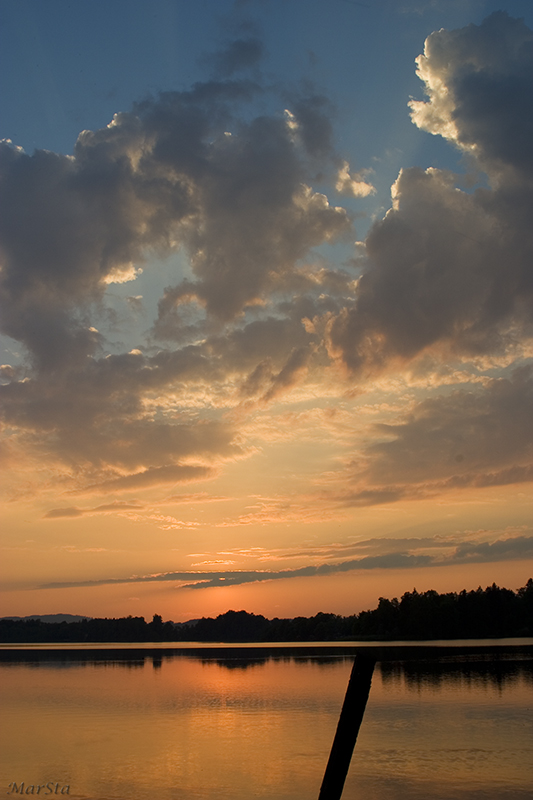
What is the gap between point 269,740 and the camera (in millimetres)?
33031

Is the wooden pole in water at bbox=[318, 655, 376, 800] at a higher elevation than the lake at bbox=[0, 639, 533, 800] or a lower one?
higher

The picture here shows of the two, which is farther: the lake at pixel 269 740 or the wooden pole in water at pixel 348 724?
the lake at pixel 269 740

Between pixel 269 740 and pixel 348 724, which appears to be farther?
pixel 269 740

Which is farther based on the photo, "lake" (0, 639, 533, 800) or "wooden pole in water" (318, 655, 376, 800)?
"lake" (0, 639, 533, 800)

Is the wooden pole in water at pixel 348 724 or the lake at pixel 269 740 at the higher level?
the wooden pole in water at pixel 348 724

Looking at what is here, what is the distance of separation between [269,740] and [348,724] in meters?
28.5

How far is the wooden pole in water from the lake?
0.93 meters

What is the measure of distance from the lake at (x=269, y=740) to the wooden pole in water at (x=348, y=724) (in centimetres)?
93

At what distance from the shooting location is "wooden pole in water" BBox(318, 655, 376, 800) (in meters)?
7.85

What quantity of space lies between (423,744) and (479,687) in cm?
2290

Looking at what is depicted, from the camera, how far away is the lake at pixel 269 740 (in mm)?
24266

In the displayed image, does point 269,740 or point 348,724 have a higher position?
point 348,724

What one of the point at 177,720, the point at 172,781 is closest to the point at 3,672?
the point at 177,720

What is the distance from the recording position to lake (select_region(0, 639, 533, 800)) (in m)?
24.3
